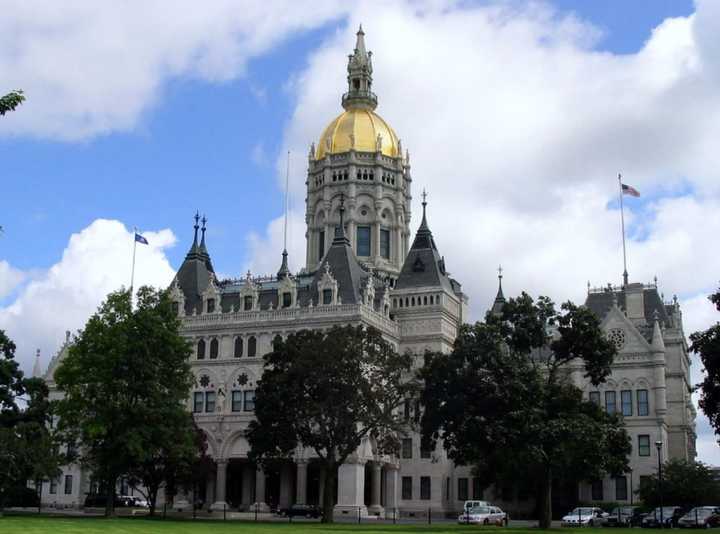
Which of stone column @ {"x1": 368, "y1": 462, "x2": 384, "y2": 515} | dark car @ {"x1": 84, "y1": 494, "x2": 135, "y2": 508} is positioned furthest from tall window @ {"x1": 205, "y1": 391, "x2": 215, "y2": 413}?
stone column @ {"x1": 368, "y1": 462, "x2": 384, "y2": 515}

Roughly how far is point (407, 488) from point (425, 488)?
1.91 meters

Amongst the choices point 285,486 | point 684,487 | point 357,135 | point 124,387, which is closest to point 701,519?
point 684,487

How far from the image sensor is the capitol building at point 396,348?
94.4 meters

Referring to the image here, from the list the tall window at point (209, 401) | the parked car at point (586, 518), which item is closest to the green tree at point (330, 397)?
the parked car at point (586, 518)

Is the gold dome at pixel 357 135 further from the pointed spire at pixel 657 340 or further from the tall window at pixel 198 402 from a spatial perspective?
the pointed spire at pixel 657 340

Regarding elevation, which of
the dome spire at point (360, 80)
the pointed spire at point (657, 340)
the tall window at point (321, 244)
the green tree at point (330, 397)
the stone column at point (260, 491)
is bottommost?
the stone column at point (260, 491)

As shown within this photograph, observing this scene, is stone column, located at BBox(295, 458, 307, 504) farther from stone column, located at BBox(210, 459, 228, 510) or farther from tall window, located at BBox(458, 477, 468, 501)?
tall window, located at BBox(458, 477, 468, 501)

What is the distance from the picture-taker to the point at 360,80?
137875mm

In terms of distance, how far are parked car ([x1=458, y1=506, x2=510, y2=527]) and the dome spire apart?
7359 centimetres

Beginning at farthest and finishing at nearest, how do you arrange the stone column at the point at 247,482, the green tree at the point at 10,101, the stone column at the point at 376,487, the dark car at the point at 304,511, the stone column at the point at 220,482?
the stone column at the point at 247,482 < the stone column at the point at 220,482 < the stone column at the point at 376,487 < the dark car at the point at 304,511 < the green tree at the point at 10,101

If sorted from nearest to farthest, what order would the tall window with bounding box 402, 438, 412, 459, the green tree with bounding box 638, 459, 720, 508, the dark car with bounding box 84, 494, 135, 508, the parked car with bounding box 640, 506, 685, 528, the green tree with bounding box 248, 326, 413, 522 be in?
the parked car with bounding box 640, 506, 685, 528 < the green tree with bounding box 248, 326, 413, 522 < the green tree with bounding box 638, 459, 720, 508 < the dark car with bounding box 84, 494, 135, 508 < the tall window with bounding box 402, 438, 412, 459

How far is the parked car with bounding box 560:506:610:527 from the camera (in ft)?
248

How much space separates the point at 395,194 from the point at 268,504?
4714cm

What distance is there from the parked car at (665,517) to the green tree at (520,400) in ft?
20.8
